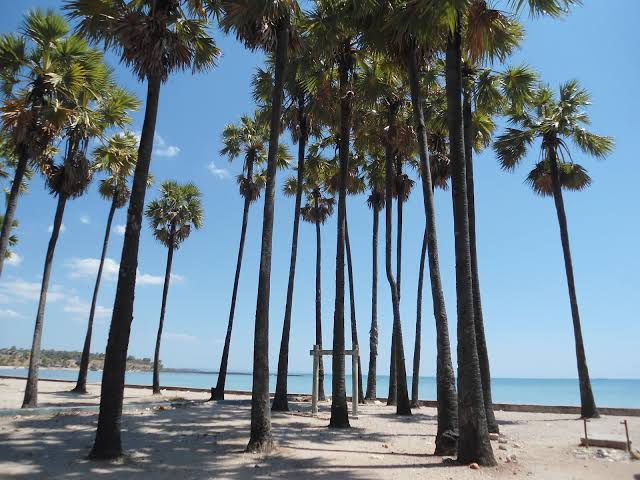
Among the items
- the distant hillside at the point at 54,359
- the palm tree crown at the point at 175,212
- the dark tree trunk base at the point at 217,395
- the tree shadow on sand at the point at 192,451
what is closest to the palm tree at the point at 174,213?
the palm tree crown at the point at 175,212

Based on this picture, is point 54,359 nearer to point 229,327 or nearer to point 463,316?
point 229,327

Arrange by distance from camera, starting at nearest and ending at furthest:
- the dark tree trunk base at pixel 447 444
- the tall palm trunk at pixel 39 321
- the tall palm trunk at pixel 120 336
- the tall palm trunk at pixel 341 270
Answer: the tall palm trunk at pixel 120 336 < the dark tree trunk base at pixel 447 444 < the tall palm trunk at pixel 341 270 < the tall palm trunk at pixel 39 321

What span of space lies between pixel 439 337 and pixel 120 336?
6.71 metres

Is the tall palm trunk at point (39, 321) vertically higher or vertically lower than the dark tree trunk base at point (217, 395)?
higher

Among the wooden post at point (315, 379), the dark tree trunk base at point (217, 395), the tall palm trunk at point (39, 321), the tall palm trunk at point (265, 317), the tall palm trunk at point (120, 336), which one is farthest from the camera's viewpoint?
the dark tree trunk base at point (217, 395)

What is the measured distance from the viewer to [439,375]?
35.3 ft

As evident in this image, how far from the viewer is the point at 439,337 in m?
10.7

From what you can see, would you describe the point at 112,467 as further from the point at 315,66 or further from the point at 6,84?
the point at 315,66

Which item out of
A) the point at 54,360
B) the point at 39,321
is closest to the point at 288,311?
the point at 39,321

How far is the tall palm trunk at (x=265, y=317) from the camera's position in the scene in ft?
32.0

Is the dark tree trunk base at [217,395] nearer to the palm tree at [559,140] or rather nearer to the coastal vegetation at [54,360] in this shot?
the palm tree at [559,140]

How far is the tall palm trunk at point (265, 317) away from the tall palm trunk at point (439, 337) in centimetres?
344

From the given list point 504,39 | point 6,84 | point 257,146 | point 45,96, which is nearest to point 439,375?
point 504,39

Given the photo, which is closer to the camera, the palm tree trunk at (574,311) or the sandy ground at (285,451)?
the sandy ground at (285,451)
